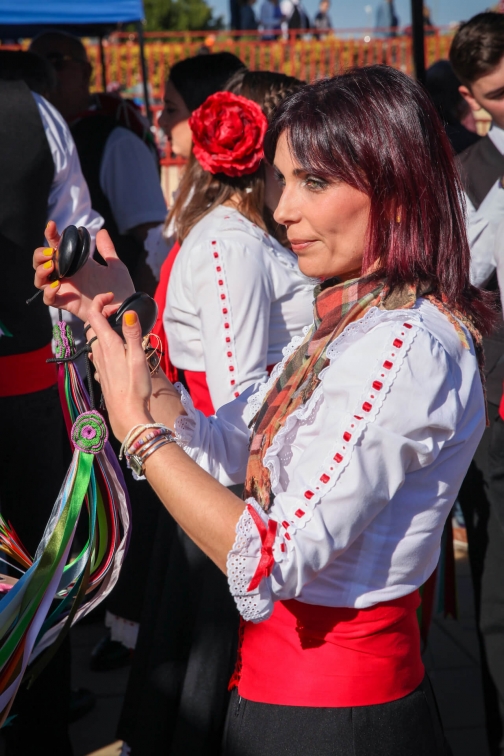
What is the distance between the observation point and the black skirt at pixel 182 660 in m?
2.05

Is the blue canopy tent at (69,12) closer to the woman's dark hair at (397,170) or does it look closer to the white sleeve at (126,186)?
the white sleeve at (126,186)

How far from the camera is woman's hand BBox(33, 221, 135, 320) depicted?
1.42 meters

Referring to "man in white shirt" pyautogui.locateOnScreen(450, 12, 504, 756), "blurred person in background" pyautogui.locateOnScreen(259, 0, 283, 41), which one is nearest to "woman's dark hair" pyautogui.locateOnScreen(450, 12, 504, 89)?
"man in white shirt" pyautogui.locateOnScreen(450, 12, 504, 756)

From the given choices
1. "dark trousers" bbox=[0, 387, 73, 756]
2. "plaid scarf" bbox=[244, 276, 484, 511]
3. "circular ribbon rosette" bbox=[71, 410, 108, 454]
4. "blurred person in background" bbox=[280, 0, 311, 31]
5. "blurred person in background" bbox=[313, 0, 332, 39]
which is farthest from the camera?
"blurred person in background" bbox=[313, 0, 332, 39]

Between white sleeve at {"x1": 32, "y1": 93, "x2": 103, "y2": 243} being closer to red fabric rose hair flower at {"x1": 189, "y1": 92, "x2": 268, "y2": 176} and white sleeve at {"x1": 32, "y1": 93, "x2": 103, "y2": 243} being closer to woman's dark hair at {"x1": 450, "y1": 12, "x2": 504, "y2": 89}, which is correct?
red fabric rose hair flower at {"x1": 189, "y1": 92, "x2": 268, "y2": 176}

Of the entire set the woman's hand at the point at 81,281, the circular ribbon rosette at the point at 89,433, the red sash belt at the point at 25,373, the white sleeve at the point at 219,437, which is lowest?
Answer: the red sash belt at the point at 25,373

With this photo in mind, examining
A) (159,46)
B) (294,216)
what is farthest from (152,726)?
(159,46)

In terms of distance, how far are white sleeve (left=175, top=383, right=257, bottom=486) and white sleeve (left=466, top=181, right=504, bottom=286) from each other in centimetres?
127

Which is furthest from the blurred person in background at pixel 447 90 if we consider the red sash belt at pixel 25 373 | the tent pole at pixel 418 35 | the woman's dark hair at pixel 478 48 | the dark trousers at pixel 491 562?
the red sash belt at pixel 25 373

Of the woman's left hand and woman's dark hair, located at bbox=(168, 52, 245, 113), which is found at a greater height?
woman's dark hair, located at bbox=(168, 52, 245, 113)

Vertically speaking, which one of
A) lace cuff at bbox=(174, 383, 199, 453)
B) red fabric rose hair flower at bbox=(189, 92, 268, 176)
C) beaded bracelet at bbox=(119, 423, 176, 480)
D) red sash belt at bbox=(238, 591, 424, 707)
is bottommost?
red sash belt at bbox=(238, 591, 424, 707)

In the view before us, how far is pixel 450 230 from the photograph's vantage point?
1.32m

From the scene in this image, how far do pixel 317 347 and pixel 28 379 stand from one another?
3.99ft

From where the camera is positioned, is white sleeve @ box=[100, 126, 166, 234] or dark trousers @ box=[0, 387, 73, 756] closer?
dark trousers @ box=[0, 387, 73, 756]
